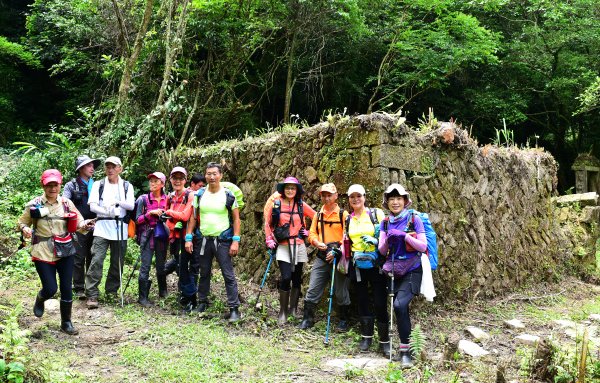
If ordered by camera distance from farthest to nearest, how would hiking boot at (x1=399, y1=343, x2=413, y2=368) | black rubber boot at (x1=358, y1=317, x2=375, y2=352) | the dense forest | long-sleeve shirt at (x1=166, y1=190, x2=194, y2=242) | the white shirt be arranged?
the dense forest, long-sleeve shirt at (x1=166, y1=190, x2=194, y2=242), the white shirt, black rubber boot at (x1=358, y1=317, x2=375, y2=352), hiking boot at (x1=399, y1=343, x2=413, y2=368)

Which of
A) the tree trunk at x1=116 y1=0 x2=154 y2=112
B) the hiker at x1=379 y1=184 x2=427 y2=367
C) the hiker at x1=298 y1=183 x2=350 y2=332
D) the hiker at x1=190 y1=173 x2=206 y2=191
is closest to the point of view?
the hiker at x1=379 y1=184 x2=427 y2=367

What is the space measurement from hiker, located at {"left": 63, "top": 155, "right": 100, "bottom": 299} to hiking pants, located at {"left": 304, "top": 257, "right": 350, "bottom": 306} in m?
2.98

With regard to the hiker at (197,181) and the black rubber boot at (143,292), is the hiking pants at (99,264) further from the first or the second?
the hiker at (197,181)

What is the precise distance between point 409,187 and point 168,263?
3.45 m

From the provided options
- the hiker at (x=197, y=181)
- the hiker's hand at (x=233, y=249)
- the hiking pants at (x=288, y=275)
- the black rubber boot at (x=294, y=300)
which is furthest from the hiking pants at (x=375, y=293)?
the hiker at (x=197, y=181)

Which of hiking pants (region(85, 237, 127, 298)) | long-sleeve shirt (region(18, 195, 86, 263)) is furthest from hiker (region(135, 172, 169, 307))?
long-sleeve shirt (region(18, 195, 86, 263))

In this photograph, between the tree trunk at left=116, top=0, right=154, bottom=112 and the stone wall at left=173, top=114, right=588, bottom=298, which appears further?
the tree trunk at left=116, top=0, right=154, bottom=112

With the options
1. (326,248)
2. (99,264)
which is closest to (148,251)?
(99,264)

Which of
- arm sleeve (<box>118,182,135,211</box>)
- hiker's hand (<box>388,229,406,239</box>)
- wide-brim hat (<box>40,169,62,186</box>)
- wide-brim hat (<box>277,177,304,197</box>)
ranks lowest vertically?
hiker's hand (<box>388,229,406,239</box>)

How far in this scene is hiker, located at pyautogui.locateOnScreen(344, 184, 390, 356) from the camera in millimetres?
5309

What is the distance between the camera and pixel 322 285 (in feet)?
20.0

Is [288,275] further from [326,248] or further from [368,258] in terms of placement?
[368,258]

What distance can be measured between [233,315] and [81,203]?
243 centimetres

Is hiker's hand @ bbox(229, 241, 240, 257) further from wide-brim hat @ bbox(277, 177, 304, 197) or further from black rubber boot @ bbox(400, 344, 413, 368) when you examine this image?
black rubber boot @ bbox(400, 344, 413, 368)
